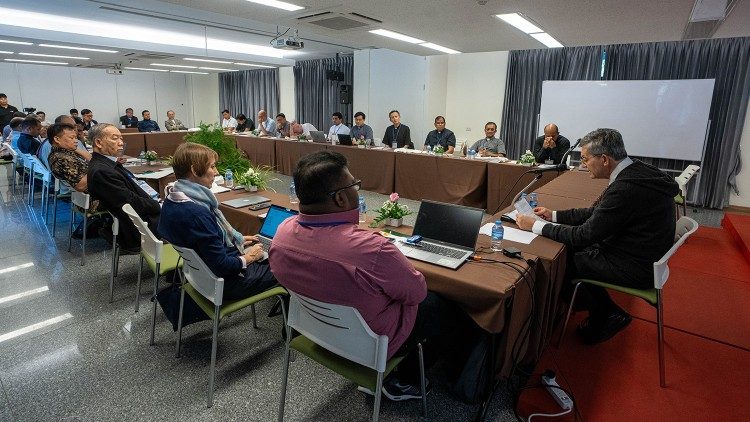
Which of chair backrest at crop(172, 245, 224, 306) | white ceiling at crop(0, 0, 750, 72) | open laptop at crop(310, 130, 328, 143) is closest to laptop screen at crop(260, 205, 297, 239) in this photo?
chair backrest at crop(172, 245, 224, 306)

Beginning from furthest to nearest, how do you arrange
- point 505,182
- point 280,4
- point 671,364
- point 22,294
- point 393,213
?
point 505,182, point 280,4, point 22,294, point 393,213, point 671,364

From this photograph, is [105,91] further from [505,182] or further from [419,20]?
[505,182]

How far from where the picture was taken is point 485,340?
68.8 inches

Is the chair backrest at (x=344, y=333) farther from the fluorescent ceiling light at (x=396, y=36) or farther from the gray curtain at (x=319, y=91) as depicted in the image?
the gray curtain at (x=319, y=91)

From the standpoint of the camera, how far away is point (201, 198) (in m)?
1.90

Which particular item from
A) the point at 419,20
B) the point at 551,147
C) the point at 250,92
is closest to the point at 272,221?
the point at 419,20

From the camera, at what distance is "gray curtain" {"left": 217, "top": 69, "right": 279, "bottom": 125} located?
11781 millimetres

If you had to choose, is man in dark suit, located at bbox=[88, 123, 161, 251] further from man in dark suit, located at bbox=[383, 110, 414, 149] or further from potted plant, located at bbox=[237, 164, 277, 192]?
man in dark suit, located at bbox=[383, 110, 414, 149]

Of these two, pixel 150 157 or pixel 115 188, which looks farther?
pixel 150 157

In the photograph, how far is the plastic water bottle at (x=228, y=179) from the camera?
3.46 meters

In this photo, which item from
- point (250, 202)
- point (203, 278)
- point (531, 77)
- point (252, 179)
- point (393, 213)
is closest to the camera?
point (203, 278)

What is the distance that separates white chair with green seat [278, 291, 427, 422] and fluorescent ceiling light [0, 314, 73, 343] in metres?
1.98

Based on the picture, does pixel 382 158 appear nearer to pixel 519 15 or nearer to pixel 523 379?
pixel 519 15

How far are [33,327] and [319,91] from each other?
349 inches
